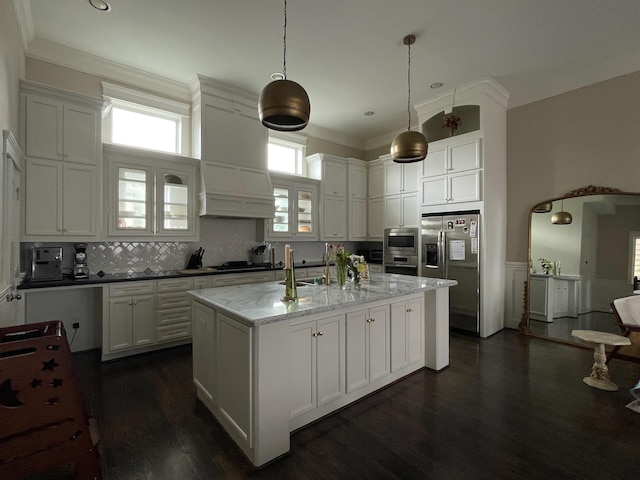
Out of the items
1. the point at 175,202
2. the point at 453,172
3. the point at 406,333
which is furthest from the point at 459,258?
the point at 175,202

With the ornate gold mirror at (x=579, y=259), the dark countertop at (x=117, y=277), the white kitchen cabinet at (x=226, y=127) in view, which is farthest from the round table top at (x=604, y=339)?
the white kitchen cabinet at (x=226, y=127)

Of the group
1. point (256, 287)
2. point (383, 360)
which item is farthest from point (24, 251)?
point (383, 360)

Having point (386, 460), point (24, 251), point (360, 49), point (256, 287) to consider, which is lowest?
point (386, 460)

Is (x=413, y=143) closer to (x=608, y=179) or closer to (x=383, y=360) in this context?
(x=383, y=360)

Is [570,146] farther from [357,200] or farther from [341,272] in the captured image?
[341,272]

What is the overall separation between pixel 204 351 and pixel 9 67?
2.84m

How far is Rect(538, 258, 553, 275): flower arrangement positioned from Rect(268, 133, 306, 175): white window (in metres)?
4.12

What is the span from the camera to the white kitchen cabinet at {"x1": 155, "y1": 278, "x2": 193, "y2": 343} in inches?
143

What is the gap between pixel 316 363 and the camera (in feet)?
7.24

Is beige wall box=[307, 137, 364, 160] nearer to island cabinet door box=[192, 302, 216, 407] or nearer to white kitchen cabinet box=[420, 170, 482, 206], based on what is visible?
white kitchen cabinet box=[420, 170, 482, 206]

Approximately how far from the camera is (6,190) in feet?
7.70

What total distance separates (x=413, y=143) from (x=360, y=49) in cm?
146

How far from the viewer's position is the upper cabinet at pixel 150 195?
3609 mm

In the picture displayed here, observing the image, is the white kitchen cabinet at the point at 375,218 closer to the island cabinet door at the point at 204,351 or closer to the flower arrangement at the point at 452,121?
the flower arrangement at the point at 452,121
